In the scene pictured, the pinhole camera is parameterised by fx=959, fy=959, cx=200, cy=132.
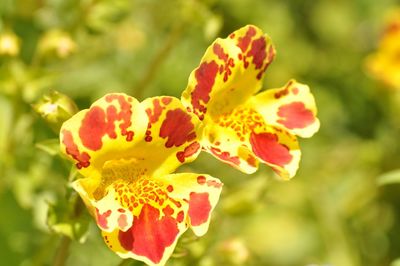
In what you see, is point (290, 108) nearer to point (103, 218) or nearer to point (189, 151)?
point (189, 151)

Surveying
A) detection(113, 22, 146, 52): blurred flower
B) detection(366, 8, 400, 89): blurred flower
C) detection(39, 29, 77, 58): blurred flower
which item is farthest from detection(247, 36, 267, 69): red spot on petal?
detection(366, 8, 400, 89): blurred flower

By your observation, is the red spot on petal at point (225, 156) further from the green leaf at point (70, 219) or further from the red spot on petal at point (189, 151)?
the green leaf at point (70, 219)

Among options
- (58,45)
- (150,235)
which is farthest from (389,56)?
(150,235)

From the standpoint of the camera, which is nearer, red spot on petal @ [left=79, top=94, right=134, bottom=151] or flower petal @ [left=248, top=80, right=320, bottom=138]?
red spot on petal @ [left=79, top=94, right=134, bottom=151]

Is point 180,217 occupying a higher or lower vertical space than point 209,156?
higher

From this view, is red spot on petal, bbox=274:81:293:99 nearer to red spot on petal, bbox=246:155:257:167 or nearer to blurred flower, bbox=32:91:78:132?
red spot on petal, bbox=246:155:257:167
